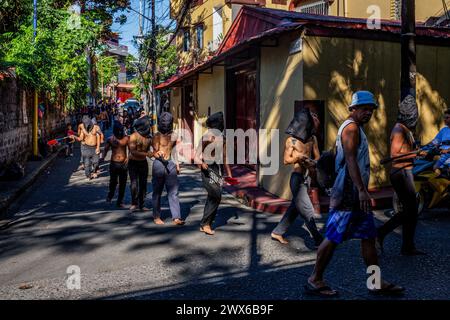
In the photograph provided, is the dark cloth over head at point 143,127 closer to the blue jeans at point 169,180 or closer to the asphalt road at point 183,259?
the blue jeans at point 169,180

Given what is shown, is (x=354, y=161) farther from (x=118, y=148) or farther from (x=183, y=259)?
(x=118, y=148)

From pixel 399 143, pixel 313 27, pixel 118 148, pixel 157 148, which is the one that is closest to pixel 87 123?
pixel 118 148

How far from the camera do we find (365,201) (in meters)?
4.10

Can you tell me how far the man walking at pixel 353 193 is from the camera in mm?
4098

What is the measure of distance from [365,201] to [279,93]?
19.3 ft

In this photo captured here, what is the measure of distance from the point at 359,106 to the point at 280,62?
5.73 m

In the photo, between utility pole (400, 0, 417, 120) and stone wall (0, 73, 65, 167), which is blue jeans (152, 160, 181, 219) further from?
stone wall (0, 73, 65, 167)

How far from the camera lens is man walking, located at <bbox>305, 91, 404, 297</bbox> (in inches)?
161

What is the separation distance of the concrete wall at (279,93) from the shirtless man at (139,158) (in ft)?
8.82

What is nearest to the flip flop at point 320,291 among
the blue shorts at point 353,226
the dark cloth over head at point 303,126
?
the blue shorts at point 353,226

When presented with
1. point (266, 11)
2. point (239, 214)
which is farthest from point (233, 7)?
point (239, 214)

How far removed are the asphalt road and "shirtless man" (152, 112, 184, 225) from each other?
0.92 ft

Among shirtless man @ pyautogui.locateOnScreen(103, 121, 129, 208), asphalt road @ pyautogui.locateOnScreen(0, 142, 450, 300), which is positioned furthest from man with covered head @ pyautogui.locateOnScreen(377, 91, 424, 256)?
shirtless man @ pyautogui.locateOnScreen(103, 121, 129, 208)

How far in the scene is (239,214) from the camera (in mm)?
8484
